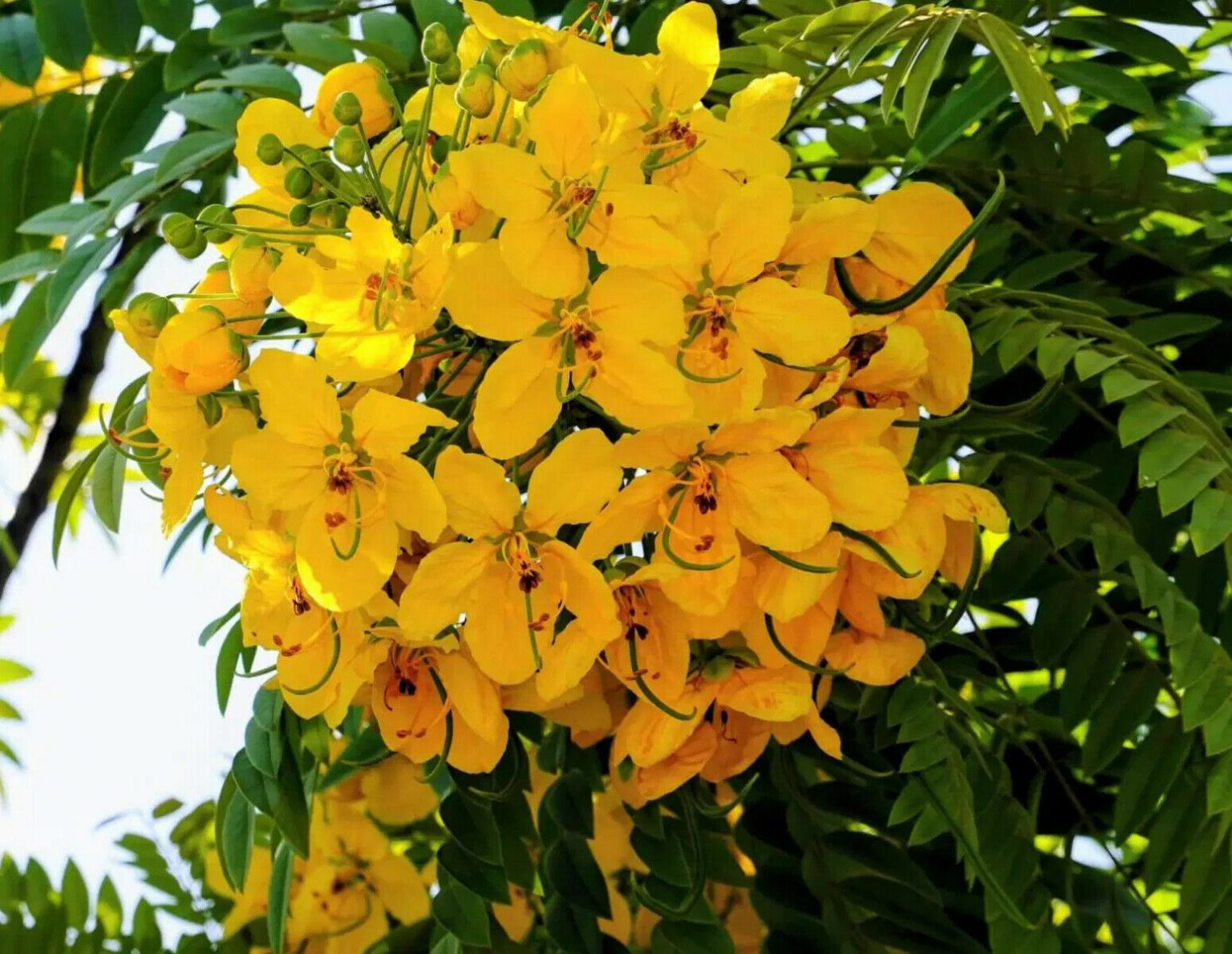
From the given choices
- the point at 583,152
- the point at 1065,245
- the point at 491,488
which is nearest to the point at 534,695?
Answer: the point at 491,488

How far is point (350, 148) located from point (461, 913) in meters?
0.37

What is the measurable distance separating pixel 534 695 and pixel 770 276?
0.21 meters

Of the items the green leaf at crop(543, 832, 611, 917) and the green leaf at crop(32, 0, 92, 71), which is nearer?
the green leaf at crop(543, 832, 611, 917)

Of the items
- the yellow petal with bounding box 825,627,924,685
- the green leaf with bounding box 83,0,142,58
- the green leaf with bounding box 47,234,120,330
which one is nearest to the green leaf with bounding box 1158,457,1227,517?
the yellow petal with bounding box 825,627,924,685

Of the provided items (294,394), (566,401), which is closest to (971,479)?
(566,401)

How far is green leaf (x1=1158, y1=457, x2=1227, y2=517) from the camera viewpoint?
0.58 metres

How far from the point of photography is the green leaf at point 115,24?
0.86m

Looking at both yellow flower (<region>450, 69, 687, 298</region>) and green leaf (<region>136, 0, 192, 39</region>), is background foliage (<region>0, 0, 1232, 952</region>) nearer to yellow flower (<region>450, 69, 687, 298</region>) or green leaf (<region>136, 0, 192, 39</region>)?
green leaf (<region>136, 0, 192, 39</region>)

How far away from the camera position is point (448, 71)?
59 cm

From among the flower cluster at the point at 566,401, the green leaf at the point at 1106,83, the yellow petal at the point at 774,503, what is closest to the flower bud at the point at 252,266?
the flower cluster at the point at 566,401

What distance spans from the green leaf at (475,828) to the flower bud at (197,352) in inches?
9.6

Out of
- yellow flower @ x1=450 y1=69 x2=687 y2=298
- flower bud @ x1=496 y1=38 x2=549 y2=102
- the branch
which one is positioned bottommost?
the branch

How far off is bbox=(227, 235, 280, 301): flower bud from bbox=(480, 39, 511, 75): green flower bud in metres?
0.12

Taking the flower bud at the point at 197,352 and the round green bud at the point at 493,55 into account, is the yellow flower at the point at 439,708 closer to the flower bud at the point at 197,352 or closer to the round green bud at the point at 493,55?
the flower bud at the point at 197,352
